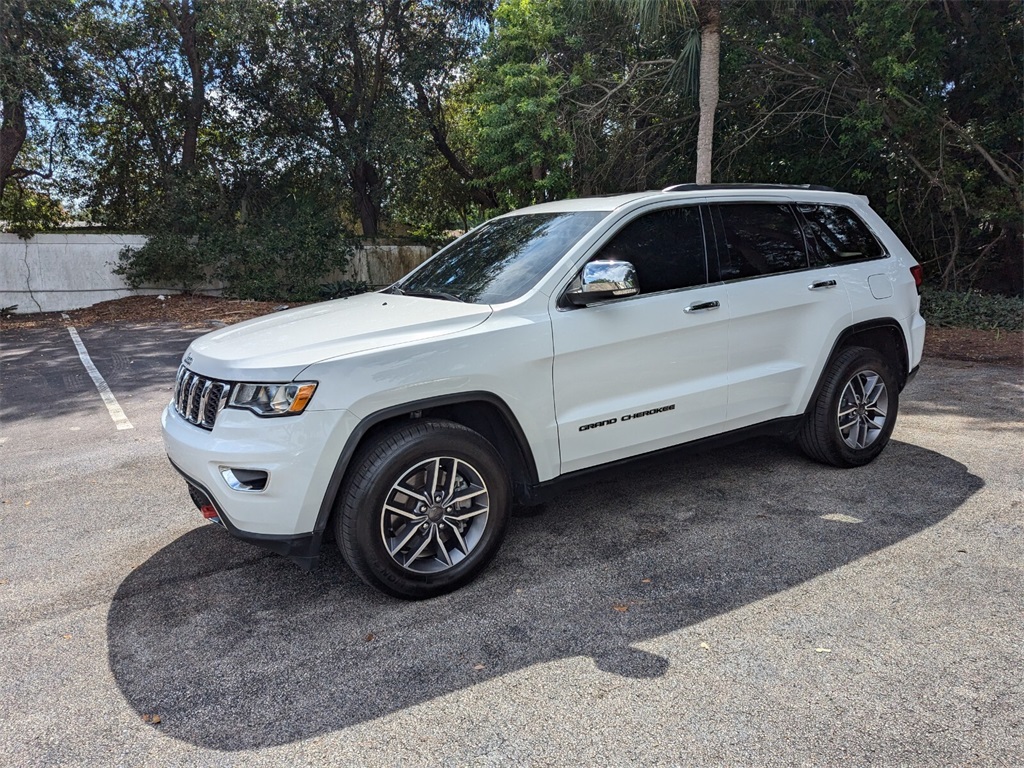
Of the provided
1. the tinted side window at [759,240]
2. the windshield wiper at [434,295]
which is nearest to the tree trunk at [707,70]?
the tinted side window at [759,240]

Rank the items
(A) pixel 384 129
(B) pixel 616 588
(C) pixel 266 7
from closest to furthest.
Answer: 1. (B) pixel 616 588
2. (C) pixel 266 7
3. (A) pixel 384 129

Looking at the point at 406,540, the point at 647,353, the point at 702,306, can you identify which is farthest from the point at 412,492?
the point at 702,306

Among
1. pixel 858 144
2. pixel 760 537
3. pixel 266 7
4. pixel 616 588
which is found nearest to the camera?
pixel 616 588

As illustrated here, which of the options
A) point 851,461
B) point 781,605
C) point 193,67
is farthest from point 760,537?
point 193,67

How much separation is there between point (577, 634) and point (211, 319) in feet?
42.0

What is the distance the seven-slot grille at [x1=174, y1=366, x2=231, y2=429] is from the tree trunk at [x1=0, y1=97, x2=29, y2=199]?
14962 millimetres

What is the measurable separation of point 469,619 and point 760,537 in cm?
171

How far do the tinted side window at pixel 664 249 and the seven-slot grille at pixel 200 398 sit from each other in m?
2.04

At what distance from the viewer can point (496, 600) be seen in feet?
11.9

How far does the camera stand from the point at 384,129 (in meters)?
18.3

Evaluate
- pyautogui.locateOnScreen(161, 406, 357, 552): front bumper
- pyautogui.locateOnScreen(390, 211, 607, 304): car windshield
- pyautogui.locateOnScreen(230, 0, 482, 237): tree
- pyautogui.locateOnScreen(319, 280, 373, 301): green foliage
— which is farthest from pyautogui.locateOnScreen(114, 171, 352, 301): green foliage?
pyautogui.locateOnScreen(161, 406, 357, 552): front bumper

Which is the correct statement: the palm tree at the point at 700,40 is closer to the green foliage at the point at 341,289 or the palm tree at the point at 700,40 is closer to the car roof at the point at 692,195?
the car roof at the point at 692,195

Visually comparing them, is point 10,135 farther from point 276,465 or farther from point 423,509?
point 423,509

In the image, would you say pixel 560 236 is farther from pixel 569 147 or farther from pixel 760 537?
pixel 569 147
